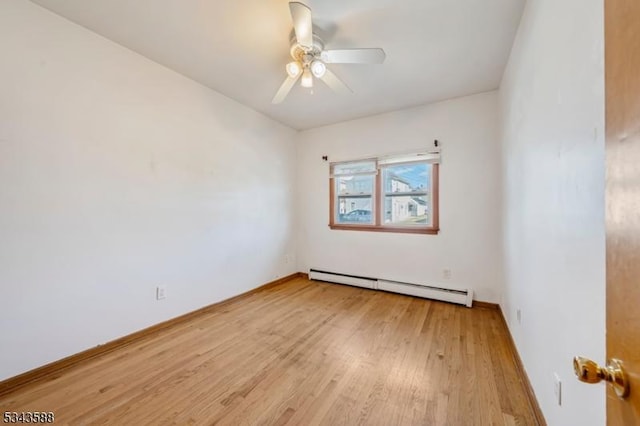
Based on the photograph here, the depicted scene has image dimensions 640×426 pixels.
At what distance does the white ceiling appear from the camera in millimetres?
1713

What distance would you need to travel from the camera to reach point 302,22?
159 cm

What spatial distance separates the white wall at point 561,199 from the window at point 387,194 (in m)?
1.39

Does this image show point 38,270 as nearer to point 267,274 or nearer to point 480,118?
point 267,274

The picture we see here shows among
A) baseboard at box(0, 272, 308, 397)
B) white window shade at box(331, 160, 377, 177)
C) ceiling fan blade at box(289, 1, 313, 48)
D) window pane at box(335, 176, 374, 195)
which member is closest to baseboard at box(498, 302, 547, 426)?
window pane at box(335, 176, 374, 195)

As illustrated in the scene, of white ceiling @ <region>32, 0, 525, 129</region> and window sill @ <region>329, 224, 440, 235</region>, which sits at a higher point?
white ceiling @ <region>32, 0, 525, 129</region>

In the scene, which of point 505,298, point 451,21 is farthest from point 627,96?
point 505,298

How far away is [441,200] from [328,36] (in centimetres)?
229

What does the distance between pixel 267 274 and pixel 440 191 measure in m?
2.69

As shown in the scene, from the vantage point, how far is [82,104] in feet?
6.37

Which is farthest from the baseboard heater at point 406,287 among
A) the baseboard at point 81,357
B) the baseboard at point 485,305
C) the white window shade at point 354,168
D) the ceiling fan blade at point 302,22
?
the ceiling fan blade at point 302,22

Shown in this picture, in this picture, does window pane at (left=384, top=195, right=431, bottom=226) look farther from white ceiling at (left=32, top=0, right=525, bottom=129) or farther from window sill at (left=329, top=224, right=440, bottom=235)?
white ceiling at (left=32, top=0, right=525, bottom=129)

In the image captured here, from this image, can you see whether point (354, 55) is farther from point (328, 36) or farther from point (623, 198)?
point (623, 198)

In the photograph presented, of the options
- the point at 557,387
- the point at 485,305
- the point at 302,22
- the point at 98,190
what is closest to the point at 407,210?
the point at 485,305

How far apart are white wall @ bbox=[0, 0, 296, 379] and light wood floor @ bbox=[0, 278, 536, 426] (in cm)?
41
